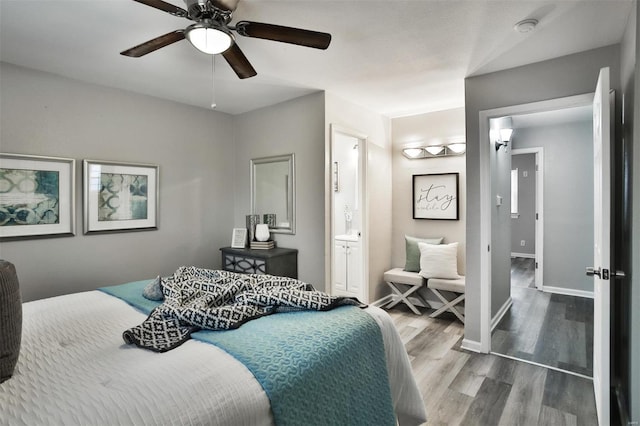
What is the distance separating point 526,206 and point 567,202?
8.71ft

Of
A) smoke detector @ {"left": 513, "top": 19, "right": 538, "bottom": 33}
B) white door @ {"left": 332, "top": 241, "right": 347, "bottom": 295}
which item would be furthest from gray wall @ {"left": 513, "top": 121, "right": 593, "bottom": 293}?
smoke detector @ {"left": 513, "top": 19, "right": 538, "bottom": 33}

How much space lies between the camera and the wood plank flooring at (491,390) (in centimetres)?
208

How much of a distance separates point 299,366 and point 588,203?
518 centimetres

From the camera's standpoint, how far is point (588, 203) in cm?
463

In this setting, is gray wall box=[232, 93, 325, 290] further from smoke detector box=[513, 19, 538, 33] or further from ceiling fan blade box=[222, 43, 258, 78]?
smoke detector box=[513, 19, 538, 33]

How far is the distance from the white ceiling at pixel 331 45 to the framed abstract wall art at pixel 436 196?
1215mm

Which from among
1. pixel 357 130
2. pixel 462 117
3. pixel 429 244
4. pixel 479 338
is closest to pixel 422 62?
pixel 357 130

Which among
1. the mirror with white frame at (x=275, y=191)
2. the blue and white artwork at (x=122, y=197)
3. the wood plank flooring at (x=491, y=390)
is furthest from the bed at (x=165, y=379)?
the mirror with white frame at (x=275, y=191)

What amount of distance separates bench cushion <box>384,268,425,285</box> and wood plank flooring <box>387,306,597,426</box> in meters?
0.85

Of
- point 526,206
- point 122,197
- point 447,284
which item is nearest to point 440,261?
point 447,284

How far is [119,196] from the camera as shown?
3275 mm

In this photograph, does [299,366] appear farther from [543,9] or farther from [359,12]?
[543,9]

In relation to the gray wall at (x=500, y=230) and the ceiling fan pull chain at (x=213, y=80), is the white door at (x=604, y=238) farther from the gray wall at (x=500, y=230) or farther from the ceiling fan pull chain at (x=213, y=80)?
the ceiling fan pull chain at (x=213, y=80)

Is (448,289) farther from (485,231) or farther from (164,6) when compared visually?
(164,6)
